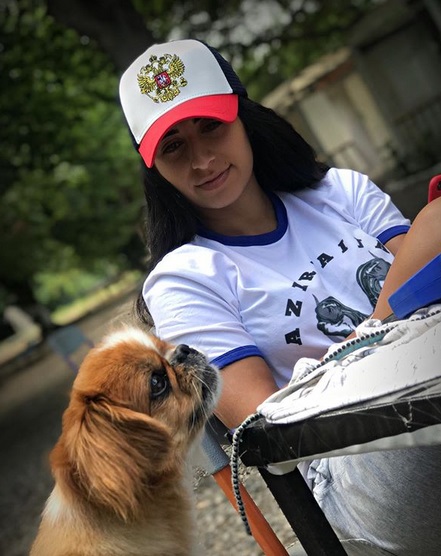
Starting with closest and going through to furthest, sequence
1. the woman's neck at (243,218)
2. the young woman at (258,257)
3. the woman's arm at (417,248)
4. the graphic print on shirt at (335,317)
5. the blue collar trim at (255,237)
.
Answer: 1. the woman's arm at (417,248)
2. the young woman at (258,257)
3. the graphic print on shirt at (335,317)
4. the blue collar trim at (255,237)
5. the woman's neck at (243,218)

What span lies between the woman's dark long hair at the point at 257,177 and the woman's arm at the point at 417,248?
92 centimetres

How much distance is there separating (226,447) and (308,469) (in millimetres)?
291

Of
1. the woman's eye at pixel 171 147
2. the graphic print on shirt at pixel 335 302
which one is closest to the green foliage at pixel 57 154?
the woman's eye at pixel 171 147

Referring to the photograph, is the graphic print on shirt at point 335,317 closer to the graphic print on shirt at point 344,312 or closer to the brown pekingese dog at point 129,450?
the graphic print on shirt at point 344,312

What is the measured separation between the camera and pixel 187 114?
2332mm

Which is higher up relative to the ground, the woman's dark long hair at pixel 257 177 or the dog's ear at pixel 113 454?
the woman's dark long hair at pixel 257 177

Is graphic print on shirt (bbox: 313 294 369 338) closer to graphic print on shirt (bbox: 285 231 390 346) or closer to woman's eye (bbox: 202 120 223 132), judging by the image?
graphic print on shirt (bbox: 285 231 390 346)

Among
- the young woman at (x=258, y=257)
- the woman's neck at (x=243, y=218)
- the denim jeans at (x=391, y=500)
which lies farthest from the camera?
the woman's neck at (x=243, y=218)

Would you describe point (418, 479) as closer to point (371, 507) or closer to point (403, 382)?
point (371, 507)

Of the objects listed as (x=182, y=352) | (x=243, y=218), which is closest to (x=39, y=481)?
(x=243, y=218)

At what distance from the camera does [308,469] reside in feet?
7.48

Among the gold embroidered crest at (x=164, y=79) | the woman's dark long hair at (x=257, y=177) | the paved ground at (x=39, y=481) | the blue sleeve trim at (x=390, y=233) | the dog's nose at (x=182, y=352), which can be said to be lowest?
the paved ground at (x=39, y=481)

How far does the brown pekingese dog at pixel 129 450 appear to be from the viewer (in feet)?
6.67

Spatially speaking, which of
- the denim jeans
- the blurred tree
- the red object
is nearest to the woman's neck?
the red object
